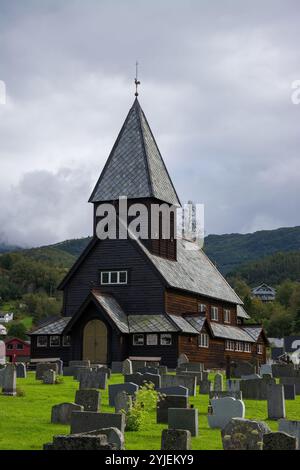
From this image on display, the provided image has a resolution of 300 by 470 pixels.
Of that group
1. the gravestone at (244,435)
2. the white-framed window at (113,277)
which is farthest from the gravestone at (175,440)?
the white-framed window at (113,277)

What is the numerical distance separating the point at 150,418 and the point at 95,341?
102ft

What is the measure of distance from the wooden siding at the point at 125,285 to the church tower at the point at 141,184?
1.53 meters

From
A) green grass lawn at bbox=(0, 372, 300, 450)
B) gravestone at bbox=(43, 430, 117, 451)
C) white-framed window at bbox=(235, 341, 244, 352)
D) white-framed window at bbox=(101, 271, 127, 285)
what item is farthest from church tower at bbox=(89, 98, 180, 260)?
gravestone at bbox=(43, 430, 117, 451)

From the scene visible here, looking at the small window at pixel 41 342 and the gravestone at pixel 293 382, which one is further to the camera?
the small window at pixel 41 342

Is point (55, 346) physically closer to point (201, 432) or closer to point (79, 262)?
point (79, 262)

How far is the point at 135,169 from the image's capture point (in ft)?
183

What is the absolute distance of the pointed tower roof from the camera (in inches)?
2165

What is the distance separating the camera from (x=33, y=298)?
162 metres

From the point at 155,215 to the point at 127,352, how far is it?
34.8ft

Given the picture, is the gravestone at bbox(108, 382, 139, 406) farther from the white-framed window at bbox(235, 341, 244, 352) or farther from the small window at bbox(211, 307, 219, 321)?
the white-framed window at bbox(235, 341, 244, 352)

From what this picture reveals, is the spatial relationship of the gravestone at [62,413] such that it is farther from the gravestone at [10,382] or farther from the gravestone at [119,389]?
the gravestone at [10,382]

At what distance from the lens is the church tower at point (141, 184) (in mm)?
54625
